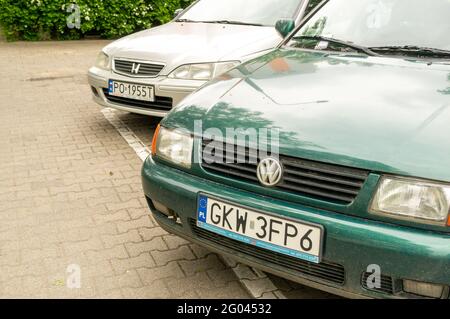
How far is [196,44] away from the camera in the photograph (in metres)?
5.05

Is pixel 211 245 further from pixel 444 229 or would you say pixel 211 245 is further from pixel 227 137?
pixel 444 229

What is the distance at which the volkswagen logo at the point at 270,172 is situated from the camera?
221 centimetres

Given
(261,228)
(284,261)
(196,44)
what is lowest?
(284,261)

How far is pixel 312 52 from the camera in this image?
3.25m

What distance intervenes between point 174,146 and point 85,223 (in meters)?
1.27

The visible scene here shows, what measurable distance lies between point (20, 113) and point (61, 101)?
0.75 metres

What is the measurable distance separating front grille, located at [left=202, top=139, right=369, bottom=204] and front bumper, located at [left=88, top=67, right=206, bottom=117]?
2.42 metres

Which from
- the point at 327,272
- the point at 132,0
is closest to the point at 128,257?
the point at 327,272

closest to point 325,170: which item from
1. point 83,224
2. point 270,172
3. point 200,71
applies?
point 270,172

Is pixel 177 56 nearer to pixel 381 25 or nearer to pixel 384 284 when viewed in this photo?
pixel 381 25

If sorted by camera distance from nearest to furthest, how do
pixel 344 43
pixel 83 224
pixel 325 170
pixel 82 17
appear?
pixel 325 170, pixel 344 43, pixel 83 224, pixel 82 17

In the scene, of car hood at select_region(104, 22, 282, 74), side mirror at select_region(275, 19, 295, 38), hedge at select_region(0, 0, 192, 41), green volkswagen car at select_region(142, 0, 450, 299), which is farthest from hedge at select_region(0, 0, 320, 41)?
green volkswagen car at select_region(142, 0, 450, 299)

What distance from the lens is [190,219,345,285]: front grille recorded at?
2.13 metres

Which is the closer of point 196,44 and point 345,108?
point 345,108
